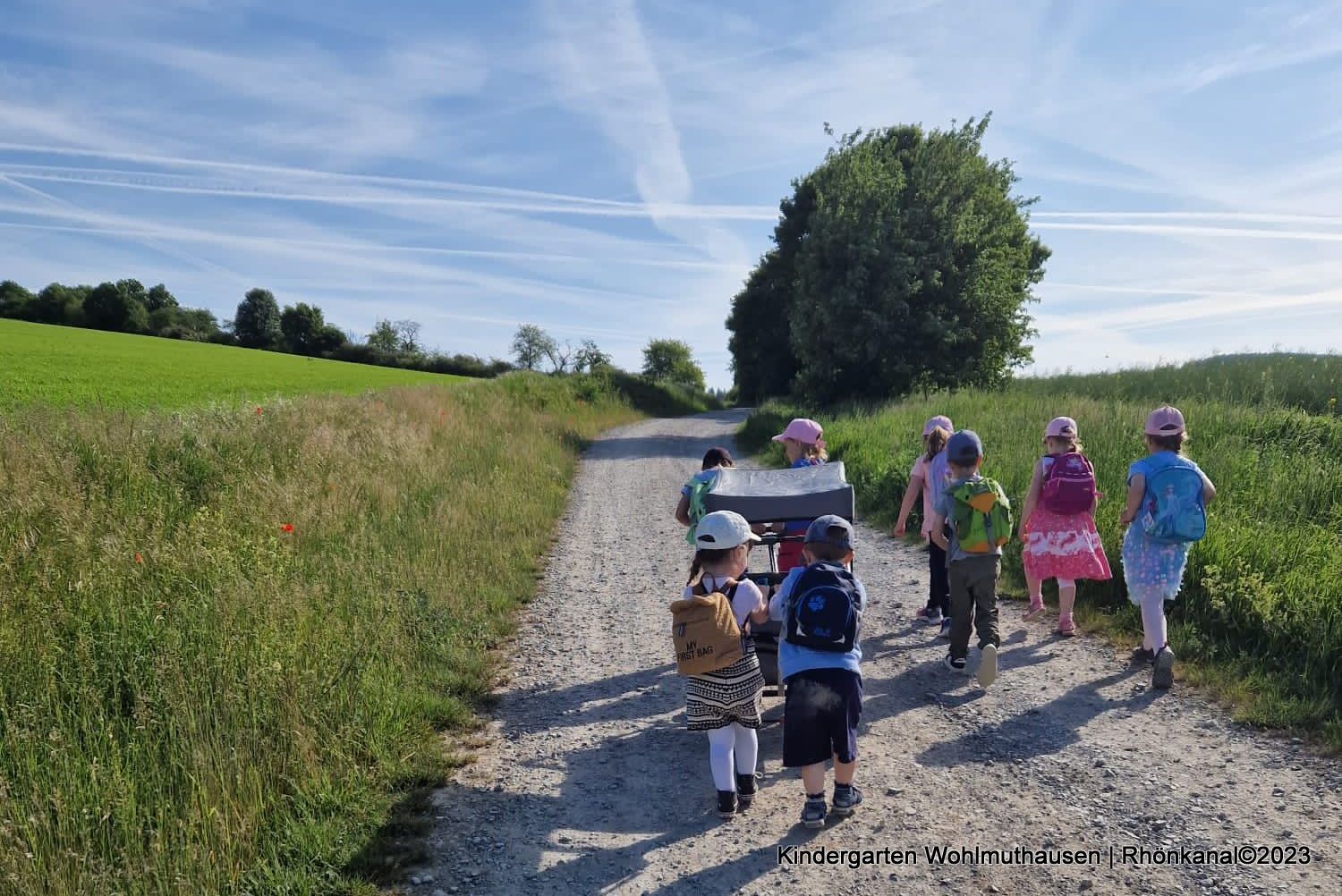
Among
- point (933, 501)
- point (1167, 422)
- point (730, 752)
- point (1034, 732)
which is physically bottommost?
point (1034, 732)

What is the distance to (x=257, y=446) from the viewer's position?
9.95 metres

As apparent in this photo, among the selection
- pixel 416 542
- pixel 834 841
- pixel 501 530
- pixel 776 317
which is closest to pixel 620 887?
pixel 834 841

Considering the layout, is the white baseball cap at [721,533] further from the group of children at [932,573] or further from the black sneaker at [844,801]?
the black sneaker at [844,801]

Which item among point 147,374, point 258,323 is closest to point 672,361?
point 258,323

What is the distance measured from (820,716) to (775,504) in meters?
1.69

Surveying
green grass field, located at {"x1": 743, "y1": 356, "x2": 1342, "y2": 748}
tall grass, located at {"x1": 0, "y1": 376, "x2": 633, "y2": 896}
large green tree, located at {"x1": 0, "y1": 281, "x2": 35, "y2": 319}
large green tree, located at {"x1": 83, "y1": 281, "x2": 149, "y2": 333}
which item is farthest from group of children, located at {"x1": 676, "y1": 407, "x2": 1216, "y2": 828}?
large green tree, located at {"x1": 0, "y1": 281, "x2": 35, "y2": 319}

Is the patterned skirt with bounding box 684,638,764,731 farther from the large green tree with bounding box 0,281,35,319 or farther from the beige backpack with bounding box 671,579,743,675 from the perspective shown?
the large green tree with bounding box 0,281,35,319

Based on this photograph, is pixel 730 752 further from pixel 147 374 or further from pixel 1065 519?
pixel 147 374

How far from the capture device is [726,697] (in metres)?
3.97

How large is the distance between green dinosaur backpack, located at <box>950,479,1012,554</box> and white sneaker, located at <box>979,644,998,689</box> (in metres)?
0.70

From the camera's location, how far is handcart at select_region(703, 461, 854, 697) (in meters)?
5.05

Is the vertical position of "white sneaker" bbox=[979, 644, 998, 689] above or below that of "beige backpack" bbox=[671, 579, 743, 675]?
below

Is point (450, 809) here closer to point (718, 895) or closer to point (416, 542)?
point (718, 895)

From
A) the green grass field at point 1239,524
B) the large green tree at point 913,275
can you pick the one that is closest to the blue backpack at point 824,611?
the green grass field at point 1239,524
